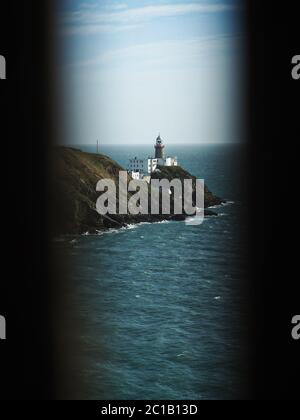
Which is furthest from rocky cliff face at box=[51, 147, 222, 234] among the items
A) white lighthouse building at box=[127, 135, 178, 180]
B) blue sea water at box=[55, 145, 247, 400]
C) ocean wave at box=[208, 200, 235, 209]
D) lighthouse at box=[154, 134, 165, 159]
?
lighthouse at box=[154, 134, 165, 159]

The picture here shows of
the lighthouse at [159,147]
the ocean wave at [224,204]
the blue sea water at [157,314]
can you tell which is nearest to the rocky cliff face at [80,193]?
the blue sea water at [157,314]

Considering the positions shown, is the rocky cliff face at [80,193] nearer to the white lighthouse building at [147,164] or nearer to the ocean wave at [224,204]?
the ocean wave at [224,204]

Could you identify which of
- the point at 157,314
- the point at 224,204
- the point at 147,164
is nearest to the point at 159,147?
the point at 147,164

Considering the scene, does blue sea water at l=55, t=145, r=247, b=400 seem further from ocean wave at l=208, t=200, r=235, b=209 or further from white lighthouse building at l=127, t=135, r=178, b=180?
white lighthouse building at l=127, t=135, r=178, b=180

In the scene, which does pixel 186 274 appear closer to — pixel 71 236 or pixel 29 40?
pixel 71 236

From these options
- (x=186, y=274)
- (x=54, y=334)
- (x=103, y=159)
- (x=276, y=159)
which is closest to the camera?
(x=54, y=334)

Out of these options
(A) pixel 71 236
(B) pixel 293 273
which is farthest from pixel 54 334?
(A) pixel 71 236
